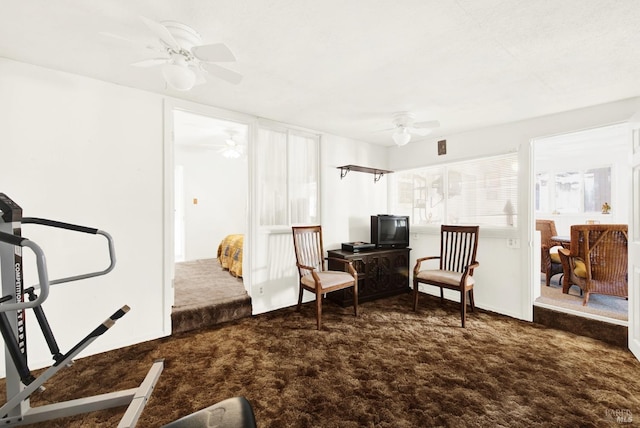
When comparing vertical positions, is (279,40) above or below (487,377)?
above

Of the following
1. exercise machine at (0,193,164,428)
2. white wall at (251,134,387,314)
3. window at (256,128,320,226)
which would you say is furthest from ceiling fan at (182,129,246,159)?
exercise machine at (0,193,164,428)

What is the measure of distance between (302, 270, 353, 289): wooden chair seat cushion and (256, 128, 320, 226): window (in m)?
0.86

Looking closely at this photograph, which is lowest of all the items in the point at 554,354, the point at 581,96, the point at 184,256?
the point at 554,354

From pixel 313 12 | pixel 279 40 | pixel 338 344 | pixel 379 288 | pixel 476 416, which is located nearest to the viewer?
pixel 313 12

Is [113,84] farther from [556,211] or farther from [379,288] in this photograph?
[556,211]

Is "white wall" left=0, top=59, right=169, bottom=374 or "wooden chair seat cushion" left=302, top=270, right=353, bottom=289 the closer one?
"white wall" left=0, top=59, right=169, bottom=374

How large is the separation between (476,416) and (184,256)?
572 cm

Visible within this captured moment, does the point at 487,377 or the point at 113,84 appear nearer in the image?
the point at 487,377

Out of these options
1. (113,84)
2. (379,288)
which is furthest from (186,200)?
(379,288)

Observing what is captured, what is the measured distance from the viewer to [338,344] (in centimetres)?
267

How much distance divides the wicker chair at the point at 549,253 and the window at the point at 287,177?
3687 millimetres

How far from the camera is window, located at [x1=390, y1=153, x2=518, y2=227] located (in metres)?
3.58

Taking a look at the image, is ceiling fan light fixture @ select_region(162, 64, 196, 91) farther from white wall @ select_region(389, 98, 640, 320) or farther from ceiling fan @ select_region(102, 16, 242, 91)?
white wall @ select_region(389, 98, 640, 320)

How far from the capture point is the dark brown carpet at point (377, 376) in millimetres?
1751
